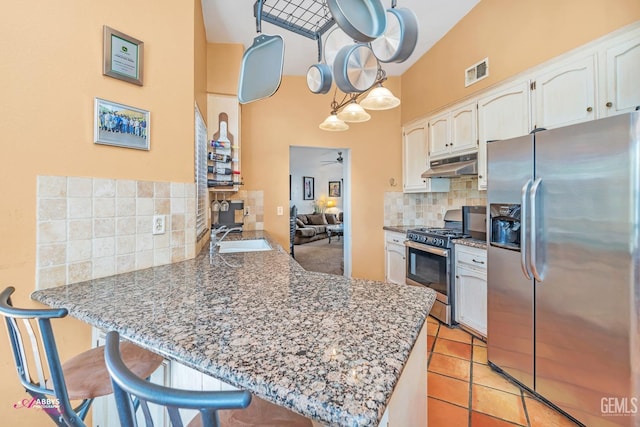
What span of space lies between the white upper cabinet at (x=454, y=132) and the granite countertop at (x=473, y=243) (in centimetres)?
92

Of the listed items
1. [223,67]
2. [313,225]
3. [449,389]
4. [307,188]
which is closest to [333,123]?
[223,67]

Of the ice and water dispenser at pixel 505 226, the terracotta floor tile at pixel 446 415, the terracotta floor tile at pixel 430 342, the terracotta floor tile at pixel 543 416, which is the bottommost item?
the terracotta floor tile at pixel 446 415

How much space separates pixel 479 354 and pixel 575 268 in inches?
44.4

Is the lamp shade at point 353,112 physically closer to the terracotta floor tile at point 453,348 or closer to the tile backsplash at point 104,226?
the tile backsplash at point 104,226

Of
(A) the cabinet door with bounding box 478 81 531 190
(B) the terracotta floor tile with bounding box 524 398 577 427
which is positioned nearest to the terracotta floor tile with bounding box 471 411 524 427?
(B) the terracotta floor tile with bounding box 524 398 577 427

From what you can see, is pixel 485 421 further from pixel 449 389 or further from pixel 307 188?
pixel 307 188

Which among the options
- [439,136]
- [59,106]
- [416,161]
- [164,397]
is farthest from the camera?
[416,161]

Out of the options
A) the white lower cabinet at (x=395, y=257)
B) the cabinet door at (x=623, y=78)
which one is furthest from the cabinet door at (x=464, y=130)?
the white lower cabinet at (x=395, y=257)

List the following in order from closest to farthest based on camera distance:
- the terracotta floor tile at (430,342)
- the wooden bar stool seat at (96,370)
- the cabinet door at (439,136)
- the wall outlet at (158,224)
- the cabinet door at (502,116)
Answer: the wooden bar stool seat at (96,370), the wall outlet at (158,224), the cabinet door at (502,116), the terracotta floor tile at (430,342), the cabinet door at (439,136)

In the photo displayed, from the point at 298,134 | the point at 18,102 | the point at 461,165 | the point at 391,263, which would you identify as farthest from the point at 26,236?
the point at 391,263

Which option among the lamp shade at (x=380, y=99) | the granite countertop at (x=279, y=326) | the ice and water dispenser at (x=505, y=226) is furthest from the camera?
the lamp shade at (x=380, y=99)

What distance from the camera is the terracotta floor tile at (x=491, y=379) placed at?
5.97 ft

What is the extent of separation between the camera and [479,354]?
7.30 feet

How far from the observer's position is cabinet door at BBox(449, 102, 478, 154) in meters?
2.73
